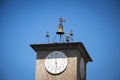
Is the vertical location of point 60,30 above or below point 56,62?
above

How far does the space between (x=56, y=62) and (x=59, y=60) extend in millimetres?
225

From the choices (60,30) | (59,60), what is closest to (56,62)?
(59,60)

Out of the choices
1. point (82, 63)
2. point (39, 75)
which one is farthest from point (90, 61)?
point (39, 75)

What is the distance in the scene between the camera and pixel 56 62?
1447 inches

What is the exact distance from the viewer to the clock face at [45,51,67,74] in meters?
36.7

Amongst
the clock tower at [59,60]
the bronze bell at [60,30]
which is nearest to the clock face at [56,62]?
the clock tower at [59,60]

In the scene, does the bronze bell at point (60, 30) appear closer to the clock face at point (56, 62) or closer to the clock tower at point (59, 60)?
the clock tower at point (59, 60)

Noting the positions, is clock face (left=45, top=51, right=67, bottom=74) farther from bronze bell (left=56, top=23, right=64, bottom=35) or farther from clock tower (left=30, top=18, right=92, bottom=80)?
bronze bell (left=56, top=23, right=64, bottom=35)

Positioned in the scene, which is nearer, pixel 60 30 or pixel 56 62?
pixel 56 62

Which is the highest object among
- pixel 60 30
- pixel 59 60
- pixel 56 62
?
pixel 60 30

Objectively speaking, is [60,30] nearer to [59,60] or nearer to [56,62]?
[59,60]

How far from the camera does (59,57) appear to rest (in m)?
36.9

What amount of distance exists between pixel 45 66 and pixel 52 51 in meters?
1.01

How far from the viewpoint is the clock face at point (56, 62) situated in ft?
120
